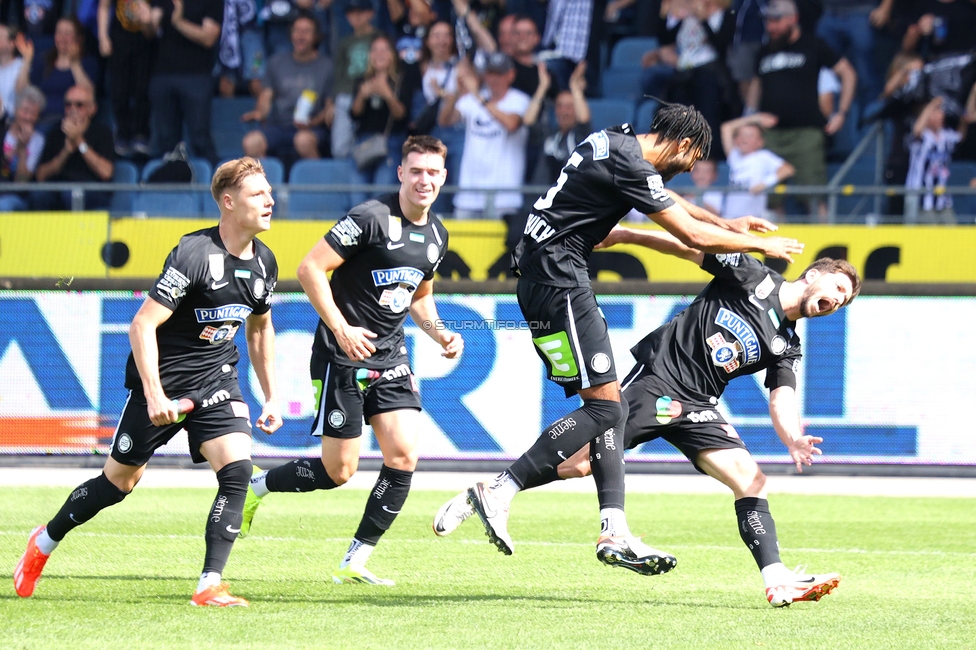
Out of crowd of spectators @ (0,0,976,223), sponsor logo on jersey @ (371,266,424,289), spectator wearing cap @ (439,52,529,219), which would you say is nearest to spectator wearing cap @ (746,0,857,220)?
crowd of spectators @ (0,0,976,223)

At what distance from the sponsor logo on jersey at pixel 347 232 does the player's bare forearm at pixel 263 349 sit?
0.53 metres

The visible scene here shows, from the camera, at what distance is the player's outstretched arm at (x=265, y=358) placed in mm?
5766

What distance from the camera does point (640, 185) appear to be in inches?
209

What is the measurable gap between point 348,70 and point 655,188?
9.87m

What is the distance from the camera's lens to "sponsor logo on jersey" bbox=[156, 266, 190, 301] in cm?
529

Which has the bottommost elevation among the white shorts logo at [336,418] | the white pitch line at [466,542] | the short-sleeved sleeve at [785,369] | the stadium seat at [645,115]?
the white pitch line at [466,542]

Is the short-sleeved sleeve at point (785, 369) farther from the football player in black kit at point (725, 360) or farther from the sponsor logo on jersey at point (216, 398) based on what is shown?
the sponsor logo on jersey at point (216, 398)

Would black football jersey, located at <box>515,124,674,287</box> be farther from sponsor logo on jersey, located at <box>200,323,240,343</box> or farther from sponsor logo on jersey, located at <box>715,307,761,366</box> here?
sponsor logo on jersey, located at <box>200,323,240,343</box>

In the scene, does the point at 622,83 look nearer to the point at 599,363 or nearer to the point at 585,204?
the point at 585,204

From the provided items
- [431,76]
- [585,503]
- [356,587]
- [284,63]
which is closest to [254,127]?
[284,63]

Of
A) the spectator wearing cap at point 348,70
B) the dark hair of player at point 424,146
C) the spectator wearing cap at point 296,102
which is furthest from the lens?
the spectator wearing cap at point 296,102

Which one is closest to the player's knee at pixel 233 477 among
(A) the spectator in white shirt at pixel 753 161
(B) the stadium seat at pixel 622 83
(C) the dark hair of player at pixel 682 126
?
(C) the dark hair of player at pixel 682 126

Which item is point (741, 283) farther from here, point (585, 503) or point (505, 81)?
point (505, 81)

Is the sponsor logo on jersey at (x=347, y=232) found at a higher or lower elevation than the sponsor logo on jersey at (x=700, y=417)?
higher
